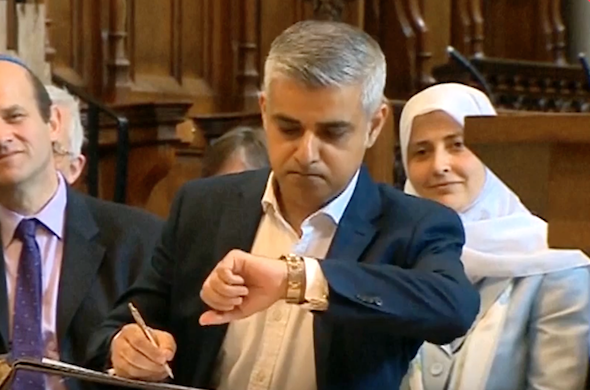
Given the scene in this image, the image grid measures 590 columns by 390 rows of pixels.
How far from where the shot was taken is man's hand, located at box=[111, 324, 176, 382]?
1.68m

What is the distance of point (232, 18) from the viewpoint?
18.7ft

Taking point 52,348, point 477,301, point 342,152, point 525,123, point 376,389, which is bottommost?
point 52,348

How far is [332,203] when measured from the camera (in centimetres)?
184

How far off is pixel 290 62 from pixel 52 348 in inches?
38.3

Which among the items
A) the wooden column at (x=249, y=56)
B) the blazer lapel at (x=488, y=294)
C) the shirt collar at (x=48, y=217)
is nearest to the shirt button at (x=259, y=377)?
the blazer lapel at (x=488, y=294)

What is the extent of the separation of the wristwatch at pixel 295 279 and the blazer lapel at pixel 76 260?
918 mm

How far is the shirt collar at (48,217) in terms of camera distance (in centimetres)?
253

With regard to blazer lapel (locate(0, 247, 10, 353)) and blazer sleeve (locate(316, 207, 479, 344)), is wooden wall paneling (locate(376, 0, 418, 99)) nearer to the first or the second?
blazer lapel (locate(0, 247, 10, 353))

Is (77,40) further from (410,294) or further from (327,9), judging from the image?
(410,294)

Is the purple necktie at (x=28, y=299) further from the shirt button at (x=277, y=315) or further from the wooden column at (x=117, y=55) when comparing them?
the wooden column at (x=117, y=55)

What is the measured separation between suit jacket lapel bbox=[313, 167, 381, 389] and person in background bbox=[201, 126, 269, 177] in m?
1.53

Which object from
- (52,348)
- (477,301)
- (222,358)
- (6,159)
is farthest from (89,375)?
(6,159)

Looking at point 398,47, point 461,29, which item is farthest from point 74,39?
point 461,29

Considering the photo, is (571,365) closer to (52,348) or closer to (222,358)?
(222,358)
